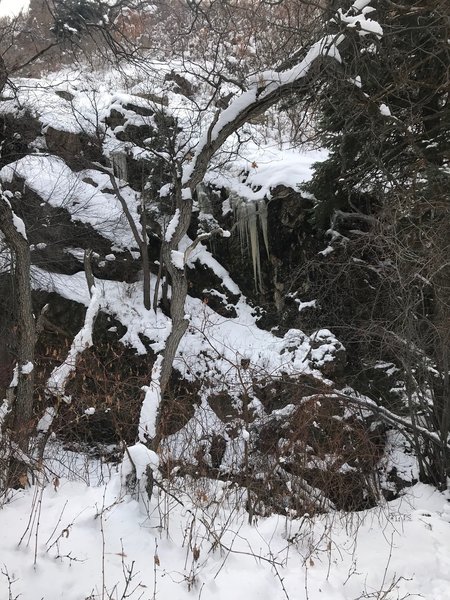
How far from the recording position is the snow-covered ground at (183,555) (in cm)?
237

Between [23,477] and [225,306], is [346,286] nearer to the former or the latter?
[225,306]

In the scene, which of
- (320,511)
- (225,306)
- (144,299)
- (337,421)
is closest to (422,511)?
(320,511)

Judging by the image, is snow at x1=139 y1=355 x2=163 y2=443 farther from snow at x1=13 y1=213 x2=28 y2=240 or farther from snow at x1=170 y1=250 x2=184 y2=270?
snow at x1=13 y1=213 x2=28 y2=240

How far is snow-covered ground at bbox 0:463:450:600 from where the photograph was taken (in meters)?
2.37

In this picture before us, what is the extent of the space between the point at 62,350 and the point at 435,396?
7.86m

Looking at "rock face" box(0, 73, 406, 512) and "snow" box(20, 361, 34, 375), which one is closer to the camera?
"snow" box(20, 361, 34, 375)

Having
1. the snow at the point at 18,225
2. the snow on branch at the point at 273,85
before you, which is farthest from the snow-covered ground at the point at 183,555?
the snow on branch at the point at 273,85

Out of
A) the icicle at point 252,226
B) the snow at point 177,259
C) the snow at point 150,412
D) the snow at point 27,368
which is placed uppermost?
the icicle at point 252,226

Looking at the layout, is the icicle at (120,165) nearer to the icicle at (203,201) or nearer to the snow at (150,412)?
the icicle at (203,201)

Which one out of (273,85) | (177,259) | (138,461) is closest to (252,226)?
(177,259)

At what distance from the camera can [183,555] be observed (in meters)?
2.72

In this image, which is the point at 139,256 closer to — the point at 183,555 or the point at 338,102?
the point at 338,102

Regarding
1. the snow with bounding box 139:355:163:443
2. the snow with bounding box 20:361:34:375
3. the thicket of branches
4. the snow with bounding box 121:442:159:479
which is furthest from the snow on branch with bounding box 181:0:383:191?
the snow with bounding box 20:361:34:375

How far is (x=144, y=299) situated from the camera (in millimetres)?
11305
